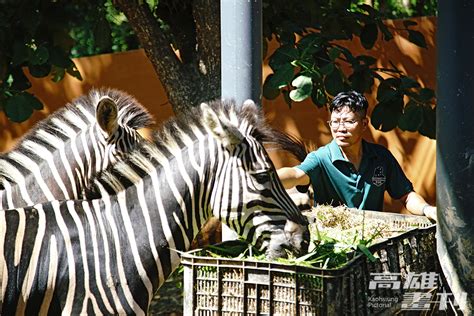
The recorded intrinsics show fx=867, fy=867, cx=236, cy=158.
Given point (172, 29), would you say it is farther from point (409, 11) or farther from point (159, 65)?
point (409, 11)

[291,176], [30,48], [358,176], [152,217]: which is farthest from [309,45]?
[152,217]

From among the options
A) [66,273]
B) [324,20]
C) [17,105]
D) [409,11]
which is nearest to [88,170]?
[17,105]

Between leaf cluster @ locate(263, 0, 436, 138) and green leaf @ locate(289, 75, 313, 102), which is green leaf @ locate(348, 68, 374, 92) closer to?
leaf cluster @ locate(263, 0, 436, 138)

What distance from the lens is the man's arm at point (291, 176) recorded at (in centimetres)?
523

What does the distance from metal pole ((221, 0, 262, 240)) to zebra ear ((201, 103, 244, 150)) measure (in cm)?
95

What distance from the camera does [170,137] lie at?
4371mm

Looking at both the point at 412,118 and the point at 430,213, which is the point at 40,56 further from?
the point at 430,213

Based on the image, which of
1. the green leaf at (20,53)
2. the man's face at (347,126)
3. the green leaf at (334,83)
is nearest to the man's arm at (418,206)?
the man's face at (347,126)

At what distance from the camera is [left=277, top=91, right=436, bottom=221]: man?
5398 mm

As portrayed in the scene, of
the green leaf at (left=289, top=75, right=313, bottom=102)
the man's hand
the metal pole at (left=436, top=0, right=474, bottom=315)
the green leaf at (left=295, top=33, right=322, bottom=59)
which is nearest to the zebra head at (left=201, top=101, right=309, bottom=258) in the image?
the metal pole at (left=436, top=0, right=474, bottom=315)

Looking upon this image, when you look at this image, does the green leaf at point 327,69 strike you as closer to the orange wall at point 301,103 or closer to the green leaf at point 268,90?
the green leaf at point 268,90

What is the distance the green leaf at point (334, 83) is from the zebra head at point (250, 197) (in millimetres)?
1829

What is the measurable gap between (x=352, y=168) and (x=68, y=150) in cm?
185

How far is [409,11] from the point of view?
13117 millimetres
